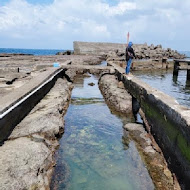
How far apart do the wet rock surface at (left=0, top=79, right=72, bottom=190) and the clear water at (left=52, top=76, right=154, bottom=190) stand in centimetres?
40

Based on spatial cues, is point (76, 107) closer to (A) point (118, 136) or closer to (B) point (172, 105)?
(A) point (118, 136)

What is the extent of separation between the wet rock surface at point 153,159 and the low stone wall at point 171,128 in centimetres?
17

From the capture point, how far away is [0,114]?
184 inches

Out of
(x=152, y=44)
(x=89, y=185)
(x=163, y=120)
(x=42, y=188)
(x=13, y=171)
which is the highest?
(x=152, y=44)

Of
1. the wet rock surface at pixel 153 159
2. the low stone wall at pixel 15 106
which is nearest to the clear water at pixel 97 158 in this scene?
the wet rock surface at pixel 153 159

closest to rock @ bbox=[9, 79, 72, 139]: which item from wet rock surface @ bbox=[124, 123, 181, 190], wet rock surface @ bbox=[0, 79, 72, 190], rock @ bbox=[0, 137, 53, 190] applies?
wet rock surface @ bbox=[0, 79, 72, 190]

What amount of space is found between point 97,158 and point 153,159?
131 centimetres

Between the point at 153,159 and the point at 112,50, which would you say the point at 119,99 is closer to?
the point at 153,159

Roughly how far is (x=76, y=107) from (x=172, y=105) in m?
5.63

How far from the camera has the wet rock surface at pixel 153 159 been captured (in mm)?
4609

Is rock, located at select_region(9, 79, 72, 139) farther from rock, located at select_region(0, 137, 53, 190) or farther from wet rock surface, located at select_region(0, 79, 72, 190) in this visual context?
rock, located at select_region(0, 137, 53, 190)

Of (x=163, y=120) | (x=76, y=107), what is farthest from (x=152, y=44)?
(x=163, y=120)

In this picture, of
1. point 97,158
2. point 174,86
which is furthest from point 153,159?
point 174,86

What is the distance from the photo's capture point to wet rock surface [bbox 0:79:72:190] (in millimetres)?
3688
